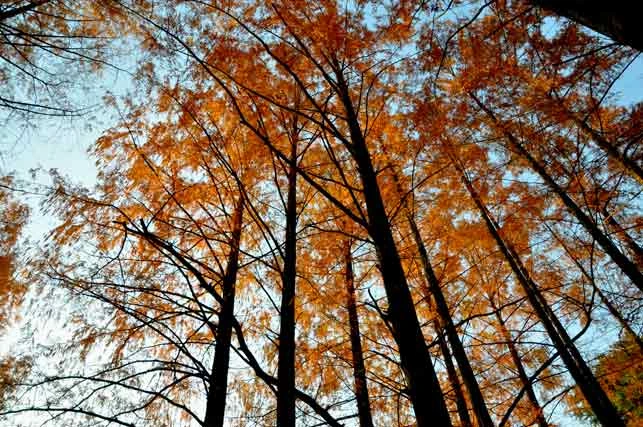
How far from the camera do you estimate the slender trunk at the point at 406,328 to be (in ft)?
5.50

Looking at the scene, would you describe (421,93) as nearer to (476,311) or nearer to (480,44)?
(480,44)

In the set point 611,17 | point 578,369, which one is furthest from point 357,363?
point 611,17

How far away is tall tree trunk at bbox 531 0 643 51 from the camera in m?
1.03

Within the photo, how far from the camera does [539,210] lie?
17.5 ft

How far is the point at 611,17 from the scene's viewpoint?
3.54 ft

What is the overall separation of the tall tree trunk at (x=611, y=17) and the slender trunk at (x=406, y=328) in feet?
4.95

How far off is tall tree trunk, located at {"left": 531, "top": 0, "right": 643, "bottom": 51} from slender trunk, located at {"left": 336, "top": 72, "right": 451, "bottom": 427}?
4.95ft

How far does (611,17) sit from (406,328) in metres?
1.63

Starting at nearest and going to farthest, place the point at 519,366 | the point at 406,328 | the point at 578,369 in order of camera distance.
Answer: the point at 406,328
the point at 578,369
the point at 519,366

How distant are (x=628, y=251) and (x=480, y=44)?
6.34m

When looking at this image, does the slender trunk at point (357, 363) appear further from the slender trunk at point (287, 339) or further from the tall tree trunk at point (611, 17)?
the tall tree trunk at point (611, 17)

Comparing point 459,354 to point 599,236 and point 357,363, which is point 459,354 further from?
point 599,236

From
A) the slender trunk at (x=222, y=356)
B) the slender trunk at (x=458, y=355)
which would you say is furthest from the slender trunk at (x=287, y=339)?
the slender trunk at (x=458, y=355)

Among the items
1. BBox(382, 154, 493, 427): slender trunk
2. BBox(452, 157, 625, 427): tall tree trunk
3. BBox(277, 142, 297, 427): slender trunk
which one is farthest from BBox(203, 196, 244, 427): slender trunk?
BBox(452, 157, 625, 427): tall tree trunk
